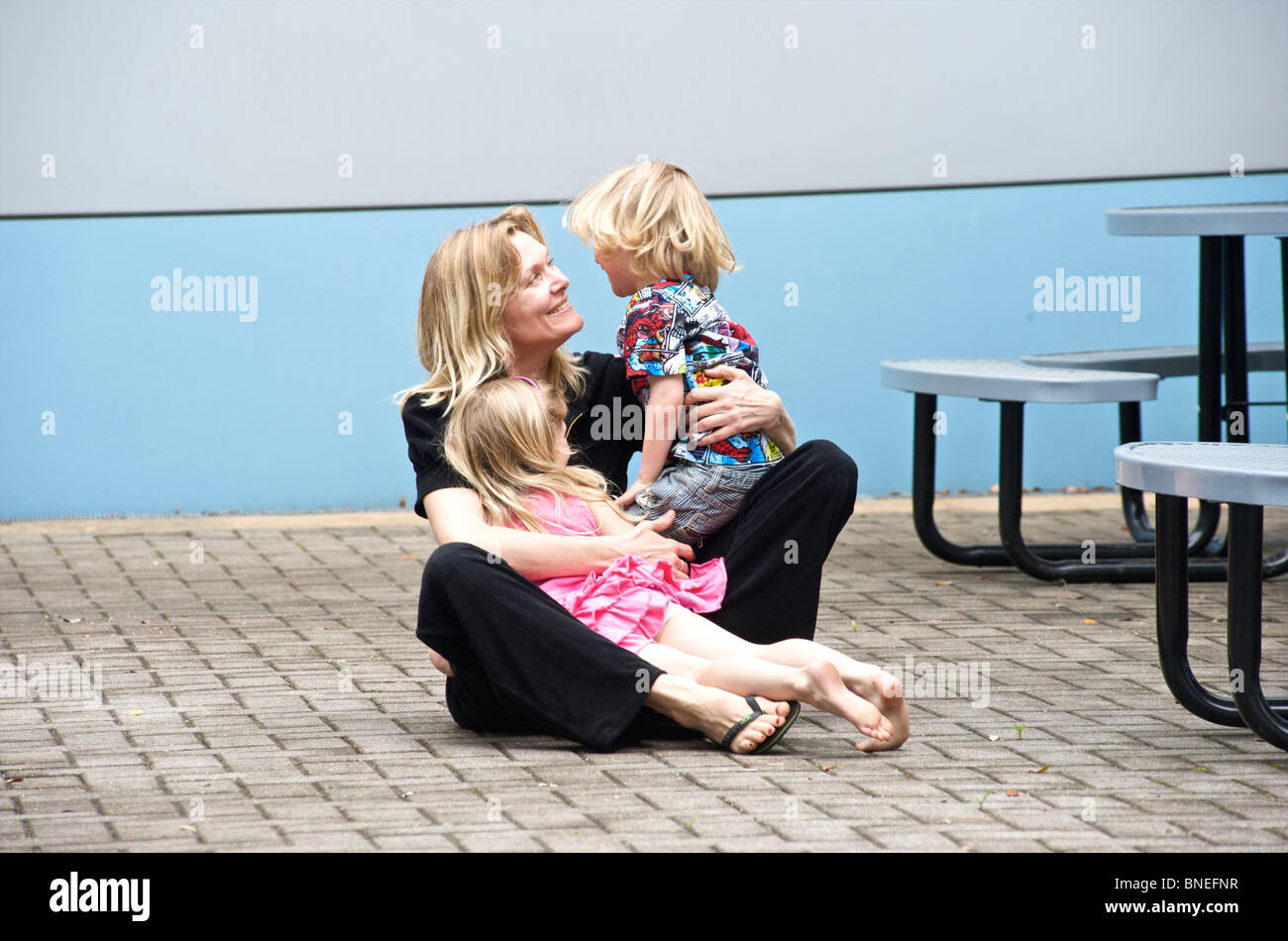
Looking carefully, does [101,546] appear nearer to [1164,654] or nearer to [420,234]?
[420,234]

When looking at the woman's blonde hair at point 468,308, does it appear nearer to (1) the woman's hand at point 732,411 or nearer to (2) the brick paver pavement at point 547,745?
(1) the woman's hand at point 732,411

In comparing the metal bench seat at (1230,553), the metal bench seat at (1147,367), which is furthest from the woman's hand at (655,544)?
the metal bench seat at (1147,367)

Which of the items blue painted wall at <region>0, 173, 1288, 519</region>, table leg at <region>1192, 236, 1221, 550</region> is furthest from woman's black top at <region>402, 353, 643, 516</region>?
blue painted wall at <region>0, 173, 1288, 519</region>

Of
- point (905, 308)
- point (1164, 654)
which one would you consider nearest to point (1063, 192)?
point (905, 308)

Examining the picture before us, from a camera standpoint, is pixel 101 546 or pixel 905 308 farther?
pixel 905 308

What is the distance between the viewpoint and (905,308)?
7973 mm

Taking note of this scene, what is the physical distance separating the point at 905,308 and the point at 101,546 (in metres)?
3.79

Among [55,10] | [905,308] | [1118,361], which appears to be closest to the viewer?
[1118,361]

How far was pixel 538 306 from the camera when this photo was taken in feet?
13.3

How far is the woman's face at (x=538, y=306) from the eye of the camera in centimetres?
406

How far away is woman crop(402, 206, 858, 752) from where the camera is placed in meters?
3.80

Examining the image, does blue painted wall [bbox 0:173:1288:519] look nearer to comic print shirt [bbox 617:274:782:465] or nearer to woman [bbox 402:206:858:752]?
comic print shirt [bbox 617:274:782:465]

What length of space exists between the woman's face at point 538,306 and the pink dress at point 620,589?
1.25ft

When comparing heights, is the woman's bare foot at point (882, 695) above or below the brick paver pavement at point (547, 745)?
above
